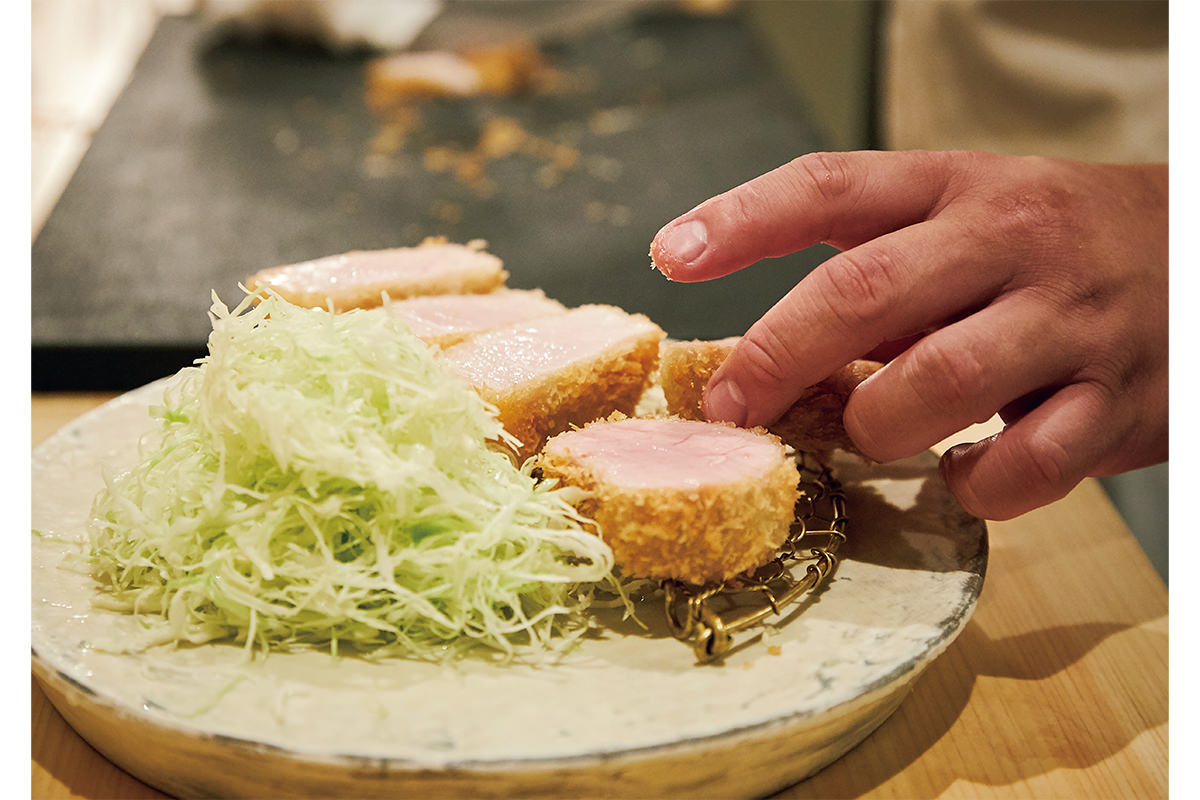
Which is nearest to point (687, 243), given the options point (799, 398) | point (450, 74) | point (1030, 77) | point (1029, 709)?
point (799, 398)

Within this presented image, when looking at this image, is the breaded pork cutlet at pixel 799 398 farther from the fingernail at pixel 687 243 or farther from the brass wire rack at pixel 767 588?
the fingernail at pixel 687 243

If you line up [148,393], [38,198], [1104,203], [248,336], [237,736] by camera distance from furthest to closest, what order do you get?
1. [38,198]
2. [148,393]
3. [1104,203]
4. [248,336]
5. [237,736]

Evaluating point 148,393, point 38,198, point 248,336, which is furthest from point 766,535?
point 38,198

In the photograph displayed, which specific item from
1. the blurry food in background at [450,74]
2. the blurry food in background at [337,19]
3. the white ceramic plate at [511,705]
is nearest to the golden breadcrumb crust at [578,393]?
the white ceramic plate at [511,705]

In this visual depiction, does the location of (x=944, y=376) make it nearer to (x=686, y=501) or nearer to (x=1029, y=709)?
(x=686, y=501)

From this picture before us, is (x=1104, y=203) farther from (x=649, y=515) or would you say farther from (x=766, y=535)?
(x=649, y=515)

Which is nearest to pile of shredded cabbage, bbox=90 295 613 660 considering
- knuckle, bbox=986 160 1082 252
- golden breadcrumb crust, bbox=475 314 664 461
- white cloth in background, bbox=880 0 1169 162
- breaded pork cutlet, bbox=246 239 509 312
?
golden breadcrumb crust, bbox=475 314 664 461
